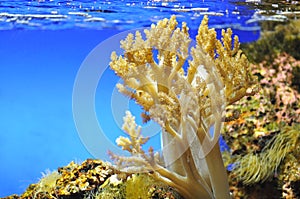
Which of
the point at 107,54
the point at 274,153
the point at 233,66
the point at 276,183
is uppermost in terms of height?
the point at 107,54

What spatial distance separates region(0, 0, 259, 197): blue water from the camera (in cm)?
415

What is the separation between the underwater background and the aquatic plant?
122 centimetres

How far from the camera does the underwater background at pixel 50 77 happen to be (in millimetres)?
4141

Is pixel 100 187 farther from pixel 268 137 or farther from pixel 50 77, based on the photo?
pixel 268 137

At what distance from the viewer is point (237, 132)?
15.1 ft

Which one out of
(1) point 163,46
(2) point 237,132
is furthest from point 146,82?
(2) point 237,132

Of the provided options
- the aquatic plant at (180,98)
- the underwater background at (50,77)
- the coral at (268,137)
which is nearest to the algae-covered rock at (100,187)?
the aquatic plant at (180,98)

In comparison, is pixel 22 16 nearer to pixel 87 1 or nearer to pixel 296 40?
pixel 87 1

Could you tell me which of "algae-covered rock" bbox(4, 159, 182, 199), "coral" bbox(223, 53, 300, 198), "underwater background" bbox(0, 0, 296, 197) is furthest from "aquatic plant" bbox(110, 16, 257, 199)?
"underwater background" bbox(0, 0, 296, 197)

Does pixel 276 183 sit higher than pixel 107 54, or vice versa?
pixel 107 54

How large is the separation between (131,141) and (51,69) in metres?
2.07

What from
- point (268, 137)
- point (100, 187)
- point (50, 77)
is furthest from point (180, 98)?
point (50, 77)

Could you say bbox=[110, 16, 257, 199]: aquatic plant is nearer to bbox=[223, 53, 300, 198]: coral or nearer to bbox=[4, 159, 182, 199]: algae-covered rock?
bbox=[4, 159, 182, 199]: algae-covered rock

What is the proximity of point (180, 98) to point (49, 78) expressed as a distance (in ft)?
7.14
